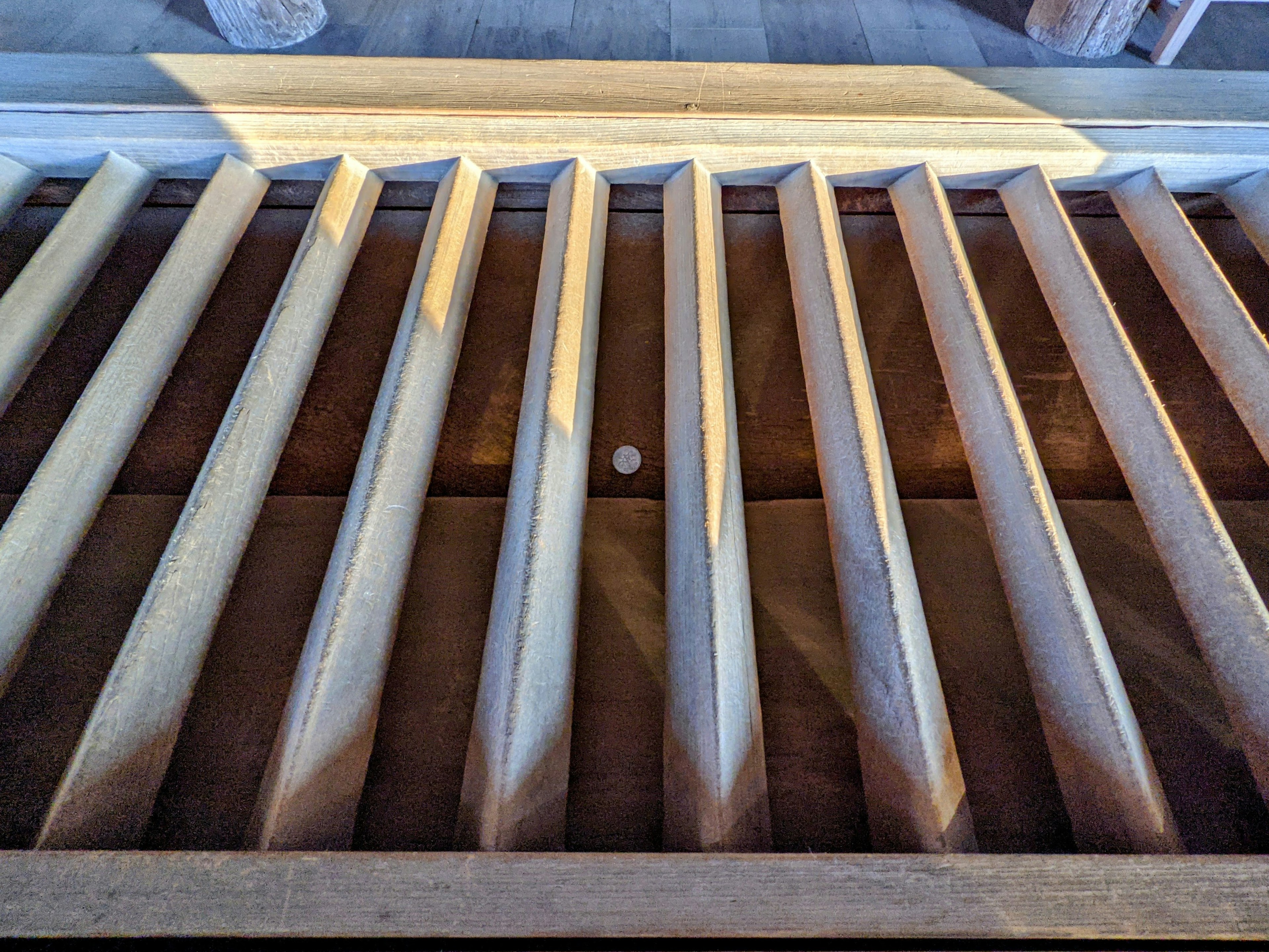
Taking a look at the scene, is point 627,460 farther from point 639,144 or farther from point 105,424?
point 105,424

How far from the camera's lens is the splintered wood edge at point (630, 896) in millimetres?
780

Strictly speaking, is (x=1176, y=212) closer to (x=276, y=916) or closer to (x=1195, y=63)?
(x=1195, y=63)

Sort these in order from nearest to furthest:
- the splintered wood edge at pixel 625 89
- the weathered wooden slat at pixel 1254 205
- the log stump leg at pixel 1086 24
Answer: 1. the weathered wooden slat at pixel 1254 205
2. the splintered wood edge at pixel 625 89
3. the log stump leg at pixel 1086 24

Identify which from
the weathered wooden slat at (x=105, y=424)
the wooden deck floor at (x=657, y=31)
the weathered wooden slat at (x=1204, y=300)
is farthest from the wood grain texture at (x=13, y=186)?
the weathered wooden slat at (x=1204, y=300)

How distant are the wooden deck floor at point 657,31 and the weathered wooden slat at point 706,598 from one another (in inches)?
45.1

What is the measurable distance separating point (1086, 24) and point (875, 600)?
86.9 inches

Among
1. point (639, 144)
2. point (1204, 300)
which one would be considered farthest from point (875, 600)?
point (639, 144)

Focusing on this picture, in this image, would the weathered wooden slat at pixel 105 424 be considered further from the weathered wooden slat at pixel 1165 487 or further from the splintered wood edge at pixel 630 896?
the weathered wooden slat at pixel 1165 487

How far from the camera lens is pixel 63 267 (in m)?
1.42

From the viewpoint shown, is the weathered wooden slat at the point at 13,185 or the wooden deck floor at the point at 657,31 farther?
the wooden deck floor at the point at 657,31

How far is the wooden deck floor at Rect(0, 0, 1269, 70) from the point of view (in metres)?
2.10

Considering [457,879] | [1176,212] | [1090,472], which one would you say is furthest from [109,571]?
[1176,212]

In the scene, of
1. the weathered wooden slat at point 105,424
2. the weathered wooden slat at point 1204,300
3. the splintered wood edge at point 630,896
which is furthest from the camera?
the weathered wooden slat at point 1204,300

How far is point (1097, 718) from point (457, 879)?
93 centimetres
